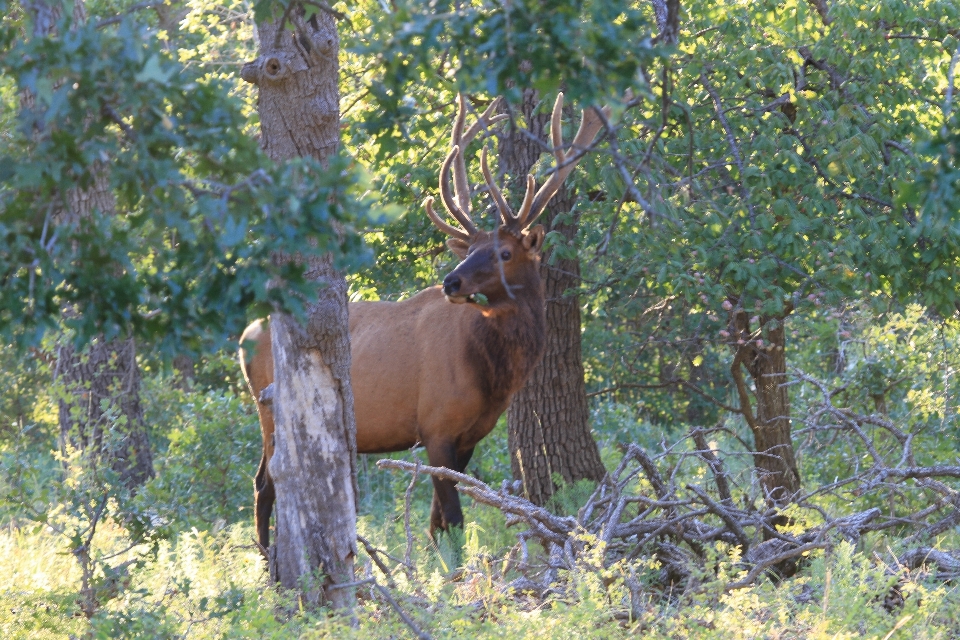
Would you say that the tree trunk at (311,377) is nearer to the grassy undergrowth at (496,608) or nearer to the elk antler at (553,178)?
the grassy undergrowth at (496,608)

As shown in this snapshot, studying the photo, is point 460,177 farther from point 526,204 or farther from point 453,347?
point 453,347

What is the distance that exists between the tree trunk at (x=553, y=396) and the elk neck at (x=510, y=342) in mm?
509

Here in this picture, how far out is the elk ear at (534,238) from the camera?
7.68 meters

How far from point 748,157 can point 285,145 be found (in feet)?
11.3

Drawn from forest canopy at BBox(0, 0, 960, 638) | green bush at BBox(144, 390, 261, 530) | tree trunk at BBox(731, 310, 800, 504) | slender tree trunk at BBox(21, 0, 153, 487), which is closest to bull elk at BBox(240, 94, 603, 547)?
forest canopy at BBox(0, 0, 960, 638)

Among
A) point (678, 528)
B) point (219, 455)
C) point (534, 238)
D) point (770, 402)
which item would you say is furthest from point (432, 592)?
point (219, 455)

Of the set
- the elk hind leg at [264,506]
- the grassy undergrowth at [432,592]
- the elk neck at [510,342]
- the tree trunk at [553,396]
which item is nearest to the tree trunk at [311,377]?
the grassy undergrowth at [432,592]

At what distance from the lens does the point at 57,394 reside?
20.7ft

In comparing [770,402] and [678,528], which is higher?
[770,402]

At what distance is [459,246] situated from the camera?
800cm

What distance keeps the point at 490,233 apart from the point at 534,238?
0.32 meters

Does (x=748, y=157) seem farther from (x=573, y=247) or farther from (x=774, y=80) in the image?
(x=573, y=247)

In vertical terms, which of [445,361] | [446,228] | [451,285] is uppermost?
[446,228]

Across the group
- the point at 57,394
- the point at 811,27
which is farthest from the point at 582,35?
the point at 811,27
